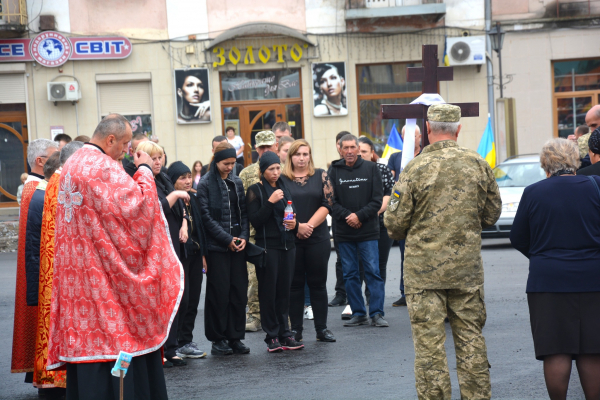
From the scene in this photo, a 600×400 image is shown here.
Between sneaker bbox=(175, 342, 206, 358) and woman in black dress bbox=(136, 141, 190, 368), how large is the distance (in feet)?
0.51

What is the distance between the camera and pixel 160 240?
4773 mm

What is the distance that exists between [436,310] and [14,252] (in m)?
13.2

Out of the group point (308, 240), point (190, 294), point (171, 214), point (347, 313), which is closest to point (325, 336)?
point (308, 240)

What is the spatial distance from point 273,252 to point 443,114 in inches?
105

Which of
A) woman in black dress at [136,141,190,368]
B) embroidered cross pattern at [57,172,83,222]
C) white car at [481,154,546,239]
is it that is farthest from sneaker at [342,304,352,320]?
white car at [481,154,546,239]

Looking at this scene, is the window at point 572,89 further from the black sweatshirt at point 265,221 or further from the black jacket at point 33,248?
the black jacket at point 33,248

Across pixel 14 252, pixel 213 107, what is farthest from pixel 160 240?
pixel 213 107

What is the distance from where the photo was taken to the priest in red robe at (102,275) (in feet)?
14.9

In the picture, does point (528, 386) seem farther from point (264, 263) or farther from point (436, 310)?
point (264, 263)

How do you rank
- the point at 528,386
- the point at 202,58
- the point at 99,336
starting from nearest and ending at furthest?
the point at 99,336, the point at 528,386, the point at 202,58

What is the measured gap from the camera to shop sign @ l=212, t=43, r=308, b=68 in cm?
1988

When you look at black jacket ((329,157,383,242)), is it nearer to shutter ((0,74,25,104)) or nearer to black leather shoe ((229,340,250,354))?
black leather shoe ((229,340,250,354))

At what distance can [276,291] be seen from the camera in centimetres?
710

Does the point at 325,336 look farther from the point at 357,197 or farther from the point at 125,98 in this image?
the point at 125,98
